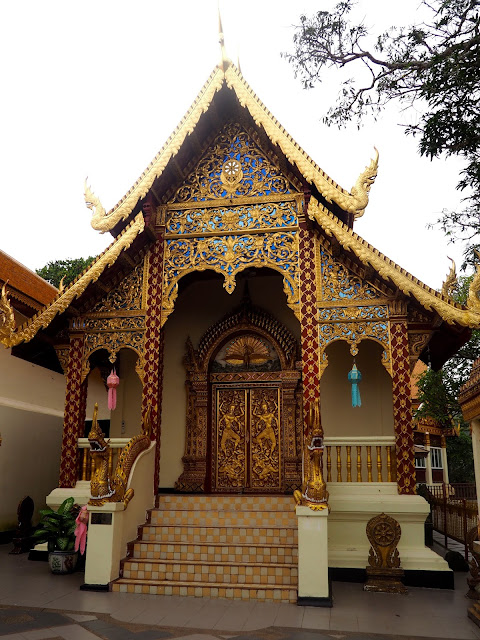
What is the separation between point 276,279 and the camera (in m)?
8.27

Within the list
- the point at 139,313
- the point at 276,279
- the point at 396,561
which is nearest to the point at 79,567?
the point at 139,313

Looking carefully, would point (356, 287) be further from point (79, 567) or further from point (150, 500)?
point (79, 567)

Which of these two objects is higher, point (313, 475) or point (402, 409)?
point (402, 409)

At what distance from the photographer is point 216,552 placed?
5574 millimetres

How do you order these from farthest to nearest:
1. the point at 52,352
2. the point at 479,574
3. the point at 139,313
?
the point at 52,352 < the point at 139,313 < the point at 479,574

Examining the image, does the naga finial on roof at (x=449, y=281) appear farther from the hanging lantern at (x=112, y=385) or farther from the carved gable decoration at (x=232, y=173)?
the hanging lantern at (x=112, y=385)

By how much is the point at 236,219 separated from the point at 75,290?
2.06m

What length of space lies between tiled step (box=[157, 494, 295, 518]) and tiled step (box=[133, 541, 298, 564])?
705 mm

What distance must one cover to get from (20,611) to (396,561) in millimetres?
3430

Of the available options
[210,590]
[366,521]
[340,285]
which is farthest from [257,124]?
[210,590]

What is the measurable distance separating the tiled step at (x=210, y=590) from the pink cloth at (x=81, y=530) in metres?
0.74

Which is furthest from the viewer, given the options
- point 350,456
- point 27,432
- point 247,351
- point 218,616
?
point 27,432

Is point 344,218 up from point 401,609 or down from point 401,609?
up

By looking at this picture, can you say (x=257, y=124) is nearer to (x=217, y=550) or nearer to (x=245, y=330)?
(x=245, y=330)
